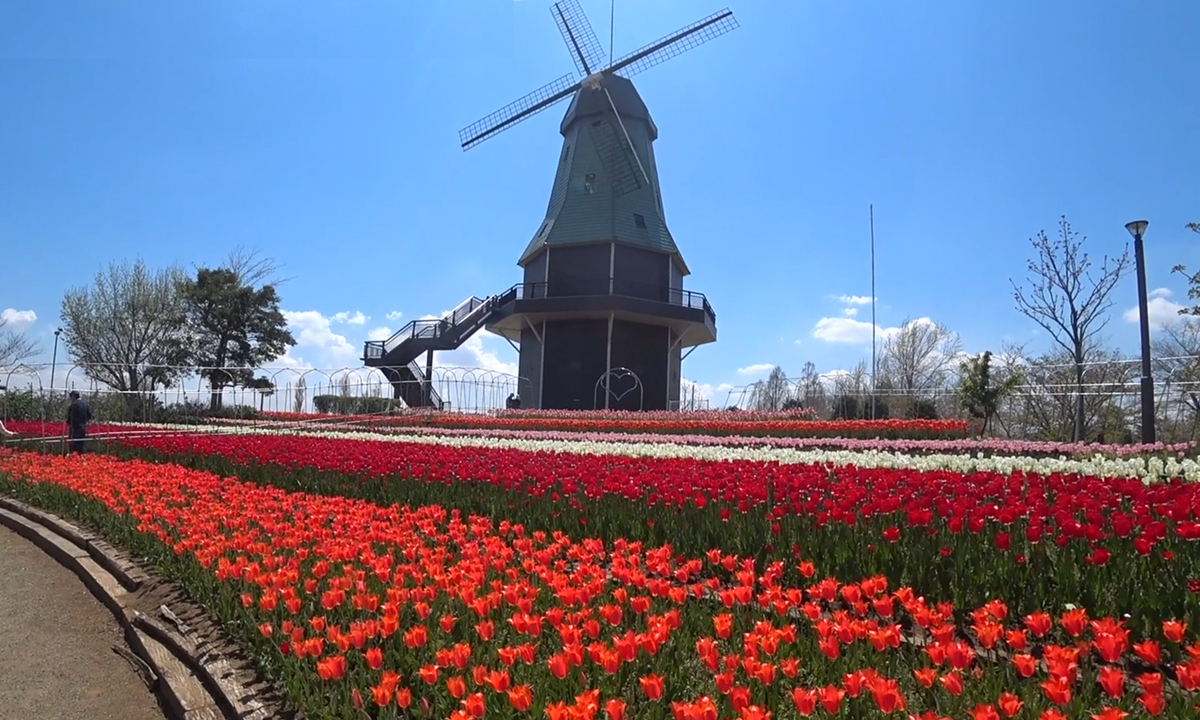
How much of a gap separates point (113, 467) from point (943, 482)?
32.4 ft

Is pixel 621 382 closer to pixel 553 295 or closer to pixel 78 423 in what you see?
pixel 553 295

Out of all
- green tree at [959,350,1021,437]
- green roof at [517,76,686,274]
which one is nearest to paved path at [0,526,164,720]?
green tree at [959,350,1021,437]

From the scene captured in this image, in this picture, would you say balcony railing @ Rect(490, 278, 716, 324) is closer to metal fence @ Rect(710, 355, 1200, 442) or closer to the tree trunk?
metal fence @ Rect(710, 355, 1200, 442)

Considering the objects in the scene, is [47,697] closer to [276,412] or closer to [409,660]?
[409,660]

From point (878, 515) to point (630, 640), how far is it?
101 inches

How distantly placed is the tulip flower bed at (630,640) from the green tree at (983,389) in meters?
14.9

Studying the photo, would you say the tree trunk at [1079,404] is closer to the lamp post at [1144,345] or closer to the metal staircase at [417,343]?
the lamp post at [1144,345]

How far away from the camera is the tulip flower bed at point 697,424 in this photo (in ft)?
50.7

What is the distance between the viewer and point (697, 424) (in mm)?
18422

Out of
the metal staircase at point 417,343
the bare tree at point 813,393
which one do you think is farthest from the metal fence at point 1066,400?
the metal staircase at point 417,343

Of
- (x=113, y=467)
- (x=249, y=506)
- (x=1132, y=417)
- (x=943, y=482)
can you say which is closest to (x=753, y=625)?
(x=943, y=482)

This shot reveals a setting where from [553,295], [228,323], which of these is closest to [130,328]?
[228,323]

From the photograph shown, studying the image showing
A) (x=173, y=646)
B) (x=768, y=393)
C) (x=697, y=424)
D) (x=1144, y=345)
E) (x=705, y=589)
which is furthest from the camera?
(x=768, y=393)

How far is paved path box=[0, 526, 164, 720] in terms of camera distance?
12.4ft
